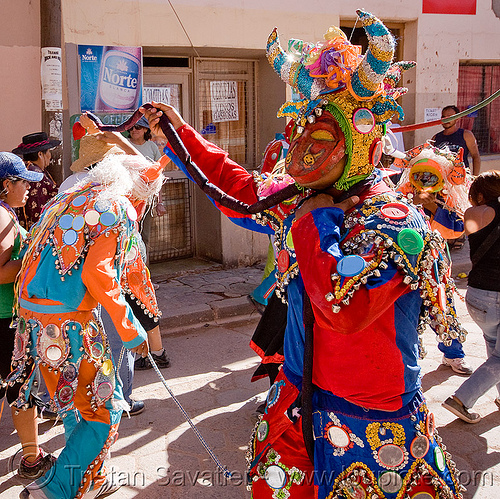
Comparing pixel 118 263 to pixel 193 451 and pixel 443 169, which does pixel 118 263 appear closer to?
pixel 193 451

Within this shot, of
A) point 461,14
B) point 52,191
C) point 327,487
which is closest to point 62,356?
point 327,487

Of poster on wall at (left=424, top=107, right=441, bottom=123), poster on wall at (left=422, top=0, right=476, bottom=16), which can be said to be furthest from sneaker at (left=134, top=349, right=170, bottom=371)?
poster on wall at (left=422, top=0, right=476, bottom=16)

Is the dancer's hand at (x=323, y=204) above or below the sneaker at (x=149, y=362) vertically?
above

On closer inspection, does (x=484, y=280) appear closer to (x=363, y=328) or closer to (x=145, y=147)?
(x=363, y=328)

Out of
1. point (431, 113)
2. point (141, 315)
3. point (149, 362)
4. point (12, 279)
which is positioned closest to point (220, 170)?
point (12, 279)

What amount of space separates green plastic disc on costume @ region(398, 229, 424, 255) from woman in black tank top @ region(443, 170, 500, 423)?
236 centimetres

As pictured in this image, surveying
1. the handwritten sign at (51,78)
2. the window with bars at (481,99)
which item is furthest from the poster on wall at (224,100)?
the window with bars at (481,99)

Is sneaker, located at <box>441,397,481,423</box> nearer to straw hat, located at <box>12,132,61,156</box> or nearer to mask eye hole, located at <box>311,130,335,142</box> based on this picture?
mask eye hole, located at <box>311,130,335,142</box>

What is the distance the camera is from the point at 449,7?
31.6 ft

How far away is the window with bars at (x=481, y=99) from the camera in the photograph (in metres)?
10.8

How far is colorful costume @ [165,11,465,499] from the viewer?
1980 millimetres

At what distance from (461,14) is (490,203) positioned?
6979 mm

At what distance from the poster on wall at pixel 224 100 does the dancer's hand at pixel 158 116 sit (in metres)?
6.01

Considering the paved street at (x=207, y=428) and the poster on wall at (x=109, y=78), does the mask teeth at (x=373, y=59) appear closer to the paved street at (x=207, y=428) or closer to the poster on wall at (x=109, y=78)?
the paved street at (x=207, y=428)
